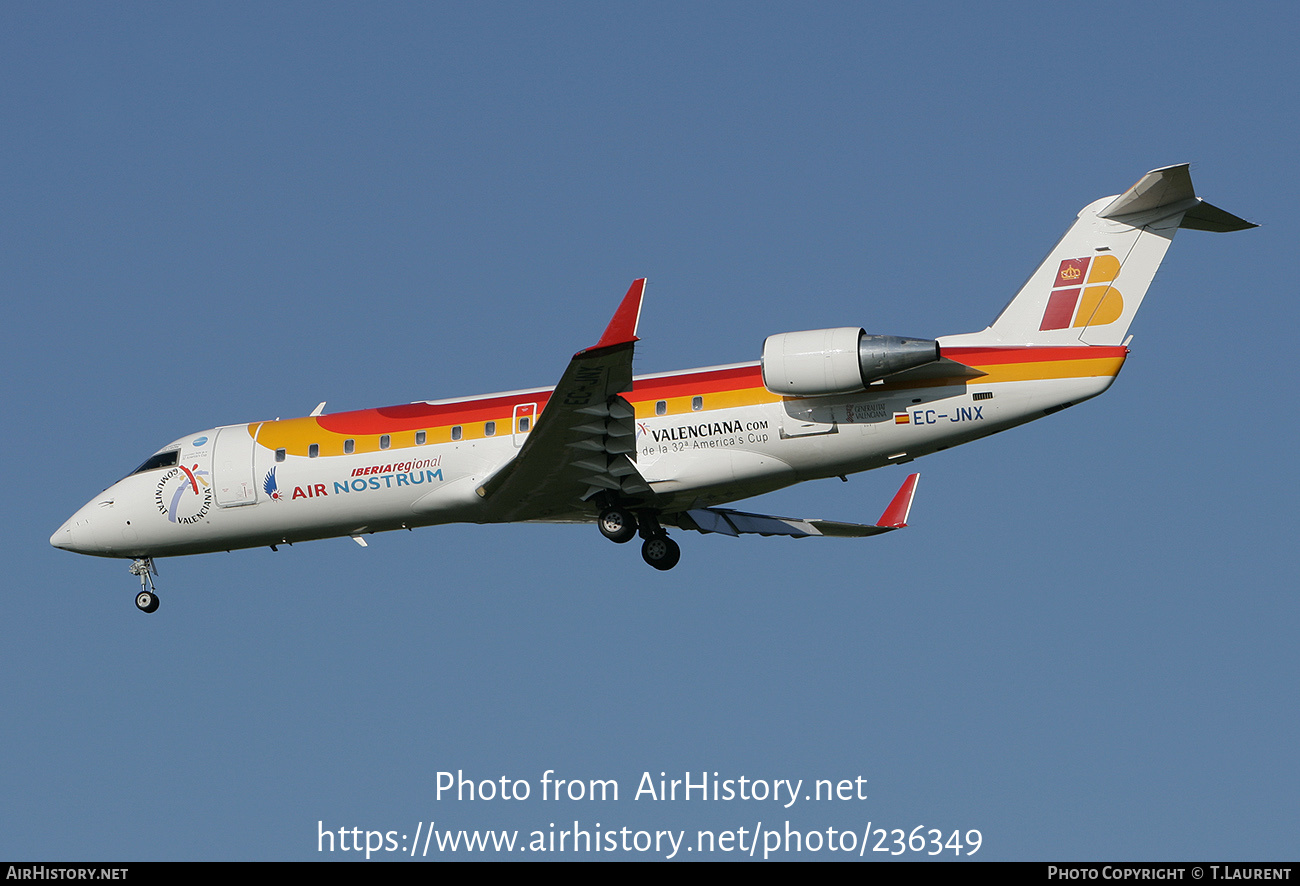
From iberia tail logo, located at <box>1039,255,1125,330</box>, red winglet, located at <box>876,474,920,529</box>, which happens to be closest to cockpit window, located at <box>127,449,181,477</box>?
red winglet, located at <box>876,474,920,529</box>

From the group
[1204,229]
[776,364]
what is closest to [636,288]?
[776,364]

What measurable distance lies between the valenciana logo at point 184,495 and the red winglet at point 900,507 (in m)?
12.5

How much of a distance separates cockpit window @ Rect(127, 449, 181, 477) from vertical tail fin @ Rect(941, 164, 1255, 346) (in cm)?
1419

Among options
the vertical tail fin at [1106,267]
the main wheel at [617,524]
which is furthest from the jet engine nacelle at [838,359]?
the main wheel at [617,524]

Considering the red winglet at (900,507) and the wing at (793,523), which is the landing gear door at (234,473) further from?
the red winglet at (900,507)

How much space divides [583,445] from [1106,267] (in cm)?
877

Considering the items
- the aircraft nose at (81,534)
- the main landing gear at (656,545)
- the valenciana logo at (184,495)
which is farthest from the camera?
the aircraft nose at (81,534)

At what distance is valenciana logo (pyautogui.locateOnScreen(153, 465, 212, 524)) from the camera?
24.8 meters

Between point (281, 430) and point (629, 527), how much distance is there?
21.8 ft

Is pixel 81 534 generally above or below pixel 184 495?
below

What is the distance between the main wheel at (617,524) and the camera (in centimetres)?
2320

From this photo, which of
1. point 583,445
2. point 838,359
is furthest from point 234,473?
point 838,359

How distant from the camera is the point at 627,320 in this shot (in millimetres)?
19922

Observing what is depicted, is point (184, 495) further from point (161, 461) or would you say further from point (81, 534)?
point (81, 534)
